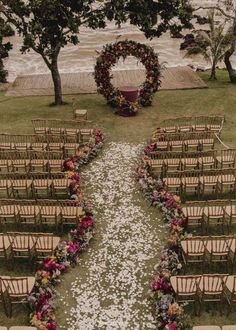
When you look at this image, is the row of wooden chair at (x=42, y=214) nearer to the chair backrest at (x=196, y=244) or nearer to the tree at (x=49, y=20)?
the chair backrest at (x=196, y=244)

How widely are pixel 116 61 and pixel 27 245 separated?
16034 millimetres

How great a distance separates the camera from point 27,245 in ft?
50.0

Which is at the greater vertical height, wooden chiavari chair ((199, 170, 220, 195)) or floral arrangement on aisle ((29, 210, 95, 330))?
wooden chiavari chair ((199, 170, 220, 195))

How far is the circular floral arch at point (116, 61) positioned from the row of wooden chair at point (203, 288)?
50.9ft

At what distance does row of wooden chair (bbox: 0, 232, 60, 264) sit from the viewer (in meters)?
15.1

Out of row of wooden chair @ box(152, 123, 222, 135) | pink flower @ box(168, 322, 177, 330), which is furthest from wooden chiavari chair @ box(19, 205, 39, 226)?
row of wooden chair @ box(152, 123, 222, 135)

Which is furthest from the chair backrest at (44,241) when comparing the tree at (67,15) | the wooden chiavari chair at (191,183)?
the tree at (67,15)

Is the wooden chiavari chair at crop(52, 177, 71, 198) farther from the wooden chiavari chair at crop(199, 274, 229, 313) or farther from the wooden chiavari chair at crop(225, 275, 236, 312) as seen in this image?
the wooden chiavari chair at crop(225, 275, 236, 312)

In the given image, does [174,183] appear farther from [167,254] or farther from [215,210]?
[167,254]

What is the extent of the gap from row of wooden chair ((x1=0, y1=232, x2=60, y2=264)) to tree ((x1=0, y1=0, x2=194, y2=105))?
14.0 metres

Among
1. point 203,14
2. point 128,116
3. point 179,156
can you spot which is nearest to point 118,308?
point 179,156

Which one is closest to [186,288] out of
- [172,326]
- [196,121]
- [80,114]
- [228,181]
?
[172,326]

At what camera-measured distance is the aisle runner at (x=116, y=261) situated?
13688 millimetres

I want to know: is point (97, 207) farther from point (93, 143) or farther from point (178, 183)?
point (93, 143)
